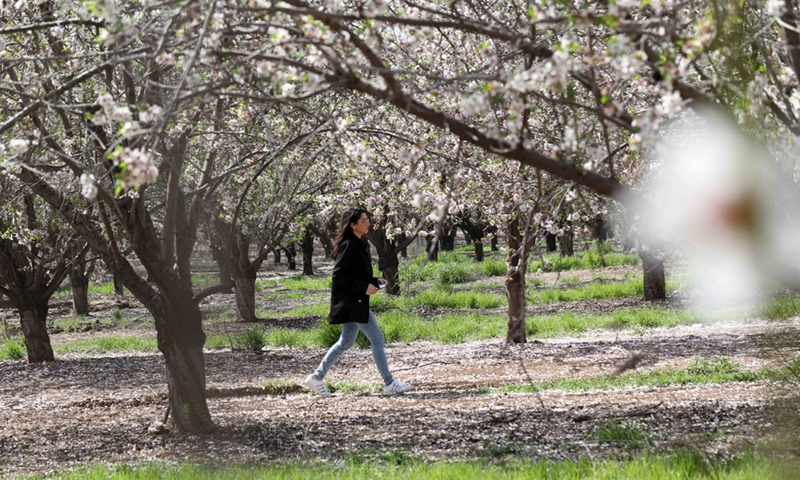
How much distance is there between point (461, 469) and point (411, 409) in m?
2.71

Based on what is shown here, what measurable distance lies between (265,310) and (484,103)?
19.5m

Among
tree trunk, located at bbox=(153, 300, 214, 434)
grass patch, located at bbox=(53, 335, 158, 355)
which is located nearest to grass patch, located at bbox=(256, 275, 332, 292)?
grass patch, located at bbox=(53, 335, 158, 355)

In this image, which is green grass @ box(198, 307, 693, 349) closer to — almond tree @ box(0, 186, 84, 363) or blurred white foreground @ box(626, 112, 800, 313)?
almond tree @ box(0, 186, 84, 363)

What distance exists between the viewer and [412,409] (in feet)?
24.9

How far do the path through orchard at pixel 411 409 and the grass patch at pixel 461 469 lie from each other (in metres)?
0.31

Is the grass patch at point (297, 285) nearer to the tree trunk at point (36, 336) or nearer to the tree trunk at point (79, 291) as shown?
the tree trunk at point (79, 291)

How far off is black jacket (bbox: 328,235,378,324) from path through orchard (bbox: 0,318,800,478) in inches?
32.4

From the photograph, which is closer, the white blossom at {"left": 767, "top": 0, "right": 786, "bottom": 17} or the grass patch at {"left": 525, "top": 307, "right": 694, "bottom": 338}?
the white blossom at {"left": 767, "top": 0, "right": 786, "bottom": 17}

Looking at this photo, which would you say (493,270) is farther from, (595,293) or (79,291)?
(79,291)

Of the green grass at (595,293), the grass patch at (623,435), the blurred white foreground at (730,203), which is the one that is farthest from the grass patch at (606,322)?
the blurred white foreground at (730,203)

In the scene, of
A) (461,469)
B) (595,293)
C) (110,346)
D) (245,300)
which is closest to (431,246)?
(461,469)

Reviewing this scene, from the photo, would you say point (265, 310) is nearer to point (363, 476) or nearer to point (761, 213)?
point (363, 476)

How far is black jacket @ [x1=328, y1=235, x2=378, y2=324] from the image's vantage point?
27.3 ft

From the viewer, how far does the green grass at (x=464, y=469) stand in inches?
173
